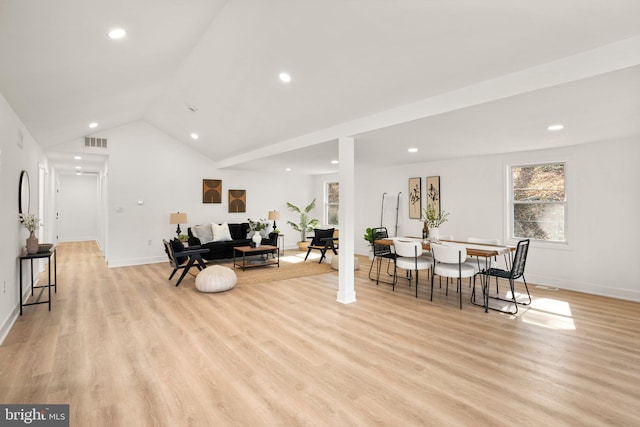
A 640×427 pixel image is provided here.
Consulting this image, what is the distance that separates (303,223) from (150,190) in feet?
14.8

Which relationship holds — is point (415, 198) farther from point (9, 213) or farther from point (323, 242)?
point (9, 213)

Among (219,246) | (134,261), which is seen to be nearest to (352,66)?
(219,246)

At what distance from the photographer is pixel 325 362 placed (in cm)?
289

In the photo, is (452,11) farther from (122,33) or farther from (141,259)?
(141,259)

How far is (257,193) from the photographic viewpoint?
9.84 metres

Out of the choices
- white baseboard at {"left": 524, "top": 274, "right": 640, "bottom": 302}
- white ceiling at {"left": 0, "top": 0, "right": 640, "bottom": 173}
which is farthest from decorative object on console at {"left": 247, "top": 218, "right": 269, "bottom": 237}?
white baseboard at {"left": 524, "top": 274, "right": 640, "bottom": 302}

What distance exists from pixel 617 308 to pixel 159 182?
8.92 m

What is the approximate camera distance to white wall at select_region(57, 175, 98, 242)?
12.0m

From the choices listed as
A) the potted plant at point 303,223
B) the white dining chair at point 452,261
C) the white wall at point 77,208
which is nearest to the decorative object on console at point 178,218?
the potted plant at point 303,223

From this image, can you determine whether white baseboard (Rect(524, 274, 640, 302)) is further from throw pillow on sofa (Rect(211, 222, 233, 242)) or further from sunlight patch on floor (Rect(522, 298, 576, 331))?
throw pillow on sofa (Rect(211, 222, 233, 242))

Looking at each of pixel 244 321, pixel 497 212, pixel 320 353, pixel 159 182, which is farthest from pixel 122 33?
pixel 497 212

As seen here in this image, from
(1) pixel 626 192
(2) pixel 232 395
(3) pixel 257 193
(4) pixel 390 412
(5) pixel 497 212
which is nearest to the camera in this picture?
(4) pixel 390 412

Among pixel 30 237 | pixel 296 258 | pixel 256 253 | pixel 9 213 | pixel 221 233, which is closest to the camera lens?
pixel 9 213

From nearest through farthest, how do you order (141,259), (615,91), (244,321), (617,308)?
(615,91)
(244,321)
(617,308)
(141,259)
